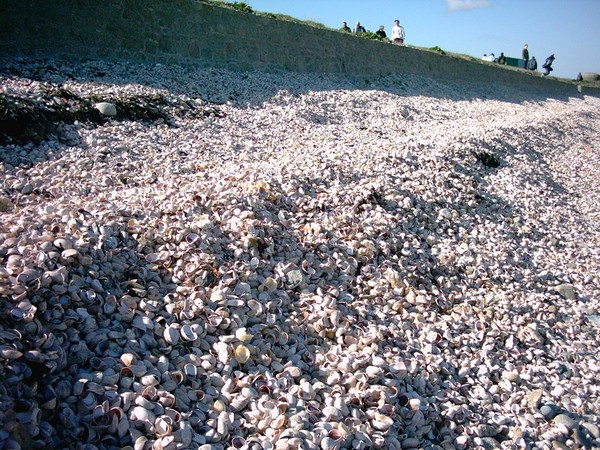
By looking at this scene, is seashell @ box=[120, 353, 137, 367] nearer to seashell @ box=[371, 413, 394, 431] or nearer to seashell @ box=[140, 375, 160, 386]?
seashell @ box=[140, 375, 160, 386]

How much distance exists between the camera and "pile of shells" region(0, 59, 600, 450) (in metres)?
2.33

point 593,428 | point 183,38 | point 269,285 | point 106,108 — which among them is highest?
point 183,38

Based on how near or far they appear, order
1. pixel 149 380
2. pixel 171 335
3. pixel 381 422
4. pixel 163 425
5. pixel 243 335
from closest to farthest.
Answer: pixel 163 425 → pixel 149 380 → pixel 381 422 → pixel 171 335 → pixel 243 335

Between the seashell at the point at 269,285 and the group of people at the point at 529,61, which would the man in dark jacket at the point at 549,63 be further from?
the seashell at the point at 269,285

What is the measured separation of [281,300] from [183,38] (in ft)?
31.1

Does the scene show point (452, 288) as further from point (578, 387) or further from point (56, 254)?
point (56, 254)

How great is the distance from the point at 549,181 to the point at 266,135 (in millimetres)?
5466

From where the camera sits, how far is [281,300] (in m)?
3.33

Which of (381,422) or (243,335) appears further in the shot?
(243,335)

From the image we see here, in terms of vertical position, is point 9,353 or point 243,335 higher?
point 9,353

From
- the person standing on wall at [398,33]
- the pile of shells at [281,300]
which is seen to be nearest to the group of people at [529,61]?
the person standing on wall at [398,33]

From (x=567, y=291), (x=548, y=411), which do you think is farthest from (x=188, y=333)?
(x=567, y=291)

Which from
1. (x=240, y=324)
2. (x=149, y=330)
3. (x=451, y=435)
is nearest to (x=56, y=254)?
(x=149, y=330)

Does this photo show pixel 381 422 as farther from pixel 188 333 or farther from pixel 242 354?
pixel 188 333
